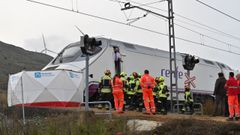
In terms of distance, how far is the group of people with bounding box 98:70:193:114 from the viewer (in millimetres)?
16547

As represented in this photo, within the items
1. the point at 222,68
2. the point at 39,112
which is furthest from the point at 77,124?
the point at 222,68

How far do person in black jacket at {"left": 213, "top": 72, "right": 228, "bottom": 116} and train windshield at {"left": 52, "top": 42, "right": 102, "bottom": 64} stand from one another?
6228mm

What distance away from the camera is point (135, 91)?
1822 centimetres

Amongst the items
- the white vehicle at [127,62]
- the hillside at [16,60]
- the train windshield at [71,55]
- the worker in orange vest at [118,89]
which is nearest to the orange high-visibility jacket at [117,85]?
the worker in orange vest at [118,89]

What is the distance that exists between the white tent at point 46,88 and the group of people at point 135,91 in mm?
1694

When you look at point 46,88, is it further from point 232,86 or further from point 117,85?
point 232,86

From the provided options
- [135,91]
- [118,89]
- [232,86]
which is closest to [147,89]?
[118,89]

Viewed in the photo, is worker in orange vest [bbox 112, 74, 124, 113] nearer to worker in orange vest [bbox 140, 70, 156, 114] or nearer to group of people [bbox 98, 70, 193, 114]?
group of people [bbox 98, 70, 193, 114]

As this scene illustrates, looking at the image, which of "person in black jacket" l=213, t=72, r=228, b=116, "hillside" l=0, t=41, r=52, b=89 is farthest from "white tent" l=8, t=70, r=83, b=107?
"hillside" l=0, t=41, r=52, b=89

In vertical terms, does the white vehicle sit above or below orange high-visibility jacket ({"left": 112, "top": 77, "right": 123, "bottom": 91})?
above

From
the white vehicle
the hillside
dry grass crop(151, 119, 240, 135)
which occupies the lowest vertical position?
dry grass crop(151, 119, 240, 135)

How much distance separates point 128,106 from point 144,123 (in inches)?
289

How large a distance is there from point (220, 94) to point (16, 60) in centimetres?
7333

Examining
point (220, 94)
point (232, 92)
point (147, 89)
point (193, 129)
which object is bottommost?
point (193, 129)
